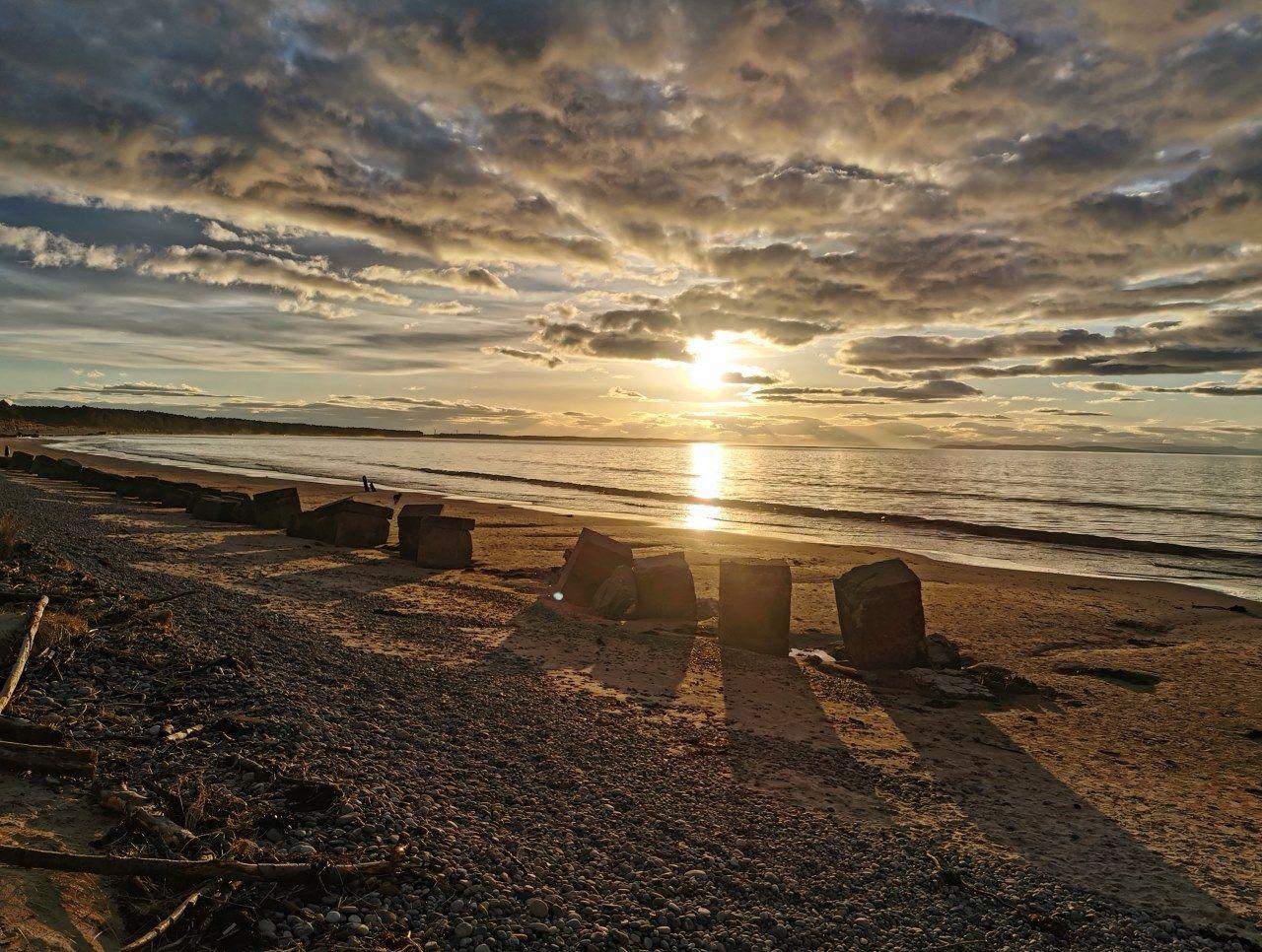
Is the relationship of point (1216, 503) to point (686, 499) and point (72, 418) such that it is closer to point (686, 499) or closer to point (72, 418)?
point (686, 499)

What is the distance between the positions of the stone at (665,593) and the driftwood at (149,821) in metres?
8.46

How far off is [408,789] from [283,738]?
4.15 feet

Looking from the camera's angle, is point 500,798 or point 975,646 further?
point 975,646

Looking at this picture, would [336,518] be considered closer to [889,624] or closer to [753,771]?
[889,624]

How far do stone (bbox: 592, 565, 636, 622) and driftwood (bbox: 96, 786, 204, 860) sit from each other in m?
8.21

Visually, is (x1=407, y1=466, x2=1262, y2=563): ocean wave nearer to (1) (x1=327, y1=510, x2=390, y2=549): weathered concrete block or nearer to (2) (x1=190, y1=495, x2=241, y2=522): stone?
(1) (x1=327, y1=510, x2=390, y2=549): weathered concrete block

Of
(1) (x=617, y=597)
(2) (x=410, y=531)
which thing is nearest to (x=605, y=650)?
(1) (x=617, y=597)

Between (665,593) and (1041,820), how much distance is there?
23.1 ft

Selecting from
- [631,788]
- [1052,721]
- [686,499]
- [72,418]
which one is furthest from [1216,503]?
[72,418]

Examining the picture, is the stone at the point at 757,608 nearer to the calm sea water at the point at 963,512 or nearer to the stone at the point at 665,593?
the stone at the point at 665,593

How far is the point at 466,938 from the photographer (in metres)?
3.84

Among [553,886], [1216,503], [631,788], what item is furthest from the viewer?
[1216,503]

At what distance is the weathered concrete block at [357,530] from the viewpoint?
59.5ft

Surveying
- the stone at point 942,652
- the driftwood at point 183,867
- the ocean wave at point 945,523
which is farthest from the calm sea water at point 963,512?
the driftwood at point 183,867
